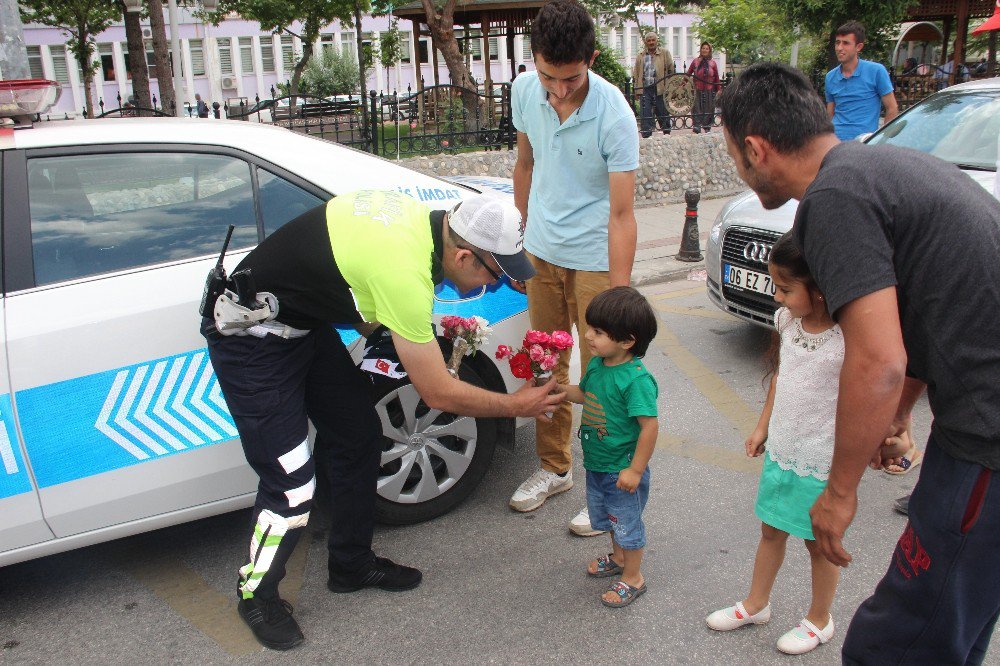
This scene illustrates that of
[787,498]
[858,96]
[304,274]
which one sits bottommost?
[787,498]

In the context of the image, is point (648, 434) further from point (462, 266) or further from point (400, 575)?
point (400, 575)

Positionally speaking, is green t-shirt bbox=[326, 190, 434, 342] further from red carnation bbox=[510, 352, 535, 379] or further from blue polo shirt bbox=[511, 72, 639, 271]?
blue polo shirt bbox=[511, 72, 639, 271]

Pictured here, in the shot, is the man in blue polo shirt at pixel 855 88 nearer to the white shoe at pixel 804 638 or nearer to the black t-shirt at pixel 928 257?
the white shoe at pixel 804 638

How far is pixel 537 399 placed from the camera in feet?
8.82

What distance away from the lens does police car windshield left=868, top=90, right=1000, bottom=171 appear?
5082 mm

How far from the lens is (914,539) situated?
178 centimetres

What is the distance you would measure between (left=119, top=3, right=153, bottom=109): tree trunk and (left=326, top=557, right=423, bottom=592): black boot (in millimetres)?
15742

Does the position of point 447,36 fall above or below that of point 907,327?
above

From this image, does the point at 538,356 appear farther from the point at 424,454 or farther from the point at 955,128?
the point at 955,128

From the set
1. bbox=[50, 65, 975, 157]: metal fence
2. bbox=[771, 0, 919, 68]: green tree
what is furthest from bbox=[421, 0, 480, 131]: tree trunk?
bbox=[771, 0, 919, 68]: green tree

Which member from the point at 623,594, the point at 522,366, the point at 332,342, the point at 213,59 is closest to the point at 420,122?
the point at 332,342

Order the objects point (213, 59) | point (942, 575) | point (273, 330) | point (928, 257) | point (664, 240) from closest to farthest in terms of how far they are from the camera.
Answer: point (928, 257) < point (942, 575) < point (273, 330) < point (664, 240) < point (213, 59)

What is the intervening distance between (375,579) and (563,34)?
81.9 inches

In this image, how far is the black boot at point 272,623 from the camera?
2760mm
